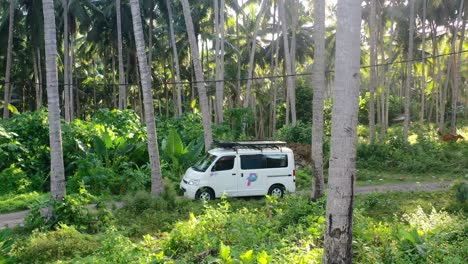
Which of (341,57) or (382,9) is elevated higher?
(382,9)

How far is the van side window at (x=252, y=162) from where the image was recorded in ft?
44.7

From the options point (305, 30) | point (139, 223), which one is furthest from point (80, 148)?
point (305, 30)

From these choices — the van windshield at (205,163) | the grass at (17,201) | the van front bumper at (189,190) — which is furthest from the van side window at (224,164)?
the grass at (17,201)

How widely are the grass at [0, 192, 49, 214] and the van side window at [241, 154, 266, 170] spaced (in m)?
5.71

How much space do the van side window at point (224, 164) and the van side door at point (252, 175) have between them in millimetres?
307

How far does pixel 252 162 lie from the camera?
13711 mm

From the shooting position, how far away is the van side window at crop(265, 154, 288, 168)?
1384cm

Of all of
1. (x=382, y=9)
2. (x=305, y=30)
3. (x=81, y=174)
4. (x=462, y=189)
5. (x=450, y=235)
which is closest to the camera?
(x=450, y=235)

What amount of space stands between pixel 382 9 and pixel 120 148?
18.6 m

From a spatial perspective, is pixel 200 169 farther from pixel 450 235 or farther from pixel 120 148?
pixel 450 235

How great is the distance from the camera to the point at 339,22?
5758 mm

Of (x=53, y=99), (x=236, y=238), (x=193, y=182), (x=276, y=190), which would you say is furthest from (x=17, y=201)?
(x=236, y=238)

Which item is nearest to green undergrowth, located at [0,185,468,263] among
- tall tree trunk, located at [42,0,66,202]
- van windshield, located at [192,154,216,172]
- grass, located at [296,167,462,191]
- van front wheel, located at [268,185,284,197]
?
tall tree trunk, located at [42,0,66,202]

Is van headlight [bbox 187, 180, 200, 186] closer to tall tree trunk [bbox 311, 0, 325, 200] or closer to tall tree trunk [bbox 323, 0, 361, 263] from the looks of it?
tall tree trunk [bbox 311, 0, 325, 200]
